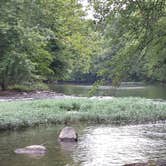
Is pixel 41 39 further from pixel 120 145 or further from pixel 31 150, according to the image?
pixel 31 150

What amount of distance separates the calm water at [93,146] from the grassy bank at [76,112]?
1.19 meters

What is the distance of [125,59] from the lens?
10586 mm

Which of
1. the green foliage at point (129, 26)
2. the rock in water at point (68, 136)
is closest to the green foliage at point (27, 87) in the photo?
the rock in water at point (68, 136)

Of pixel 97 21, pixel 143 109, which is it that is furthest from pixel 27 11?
pixel 143 109

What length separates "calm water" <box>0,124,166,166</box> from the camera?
14.1m

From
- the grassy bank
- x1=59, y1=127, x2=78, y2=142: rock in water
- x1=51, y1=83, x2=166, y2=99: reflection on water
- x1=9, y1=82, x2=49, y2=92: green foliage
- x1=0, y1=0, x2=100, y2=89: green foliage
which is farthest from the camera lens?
x1=51, y1=83, x2=166, y2=99: reflection on water

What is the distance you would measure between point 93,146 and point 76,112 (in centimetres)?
803

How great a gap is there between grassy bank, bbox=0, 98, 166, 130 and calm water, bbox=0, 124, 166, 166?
1.19 meters

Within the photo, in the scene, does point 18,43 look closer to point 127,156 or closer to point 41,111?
point 41,111

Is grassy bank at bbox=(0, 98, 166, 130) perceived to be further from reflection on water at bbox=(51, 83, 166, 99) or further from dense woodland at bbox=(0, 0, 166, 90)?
reflection on water at bbox=(51, 83, 166, 99)

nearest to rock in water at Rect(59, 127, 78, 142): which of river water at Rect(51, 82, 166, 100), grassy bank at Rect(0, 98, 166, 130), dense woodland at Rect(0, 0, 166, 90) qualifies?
grassy bank at Rect(0, 98, 166, 130)

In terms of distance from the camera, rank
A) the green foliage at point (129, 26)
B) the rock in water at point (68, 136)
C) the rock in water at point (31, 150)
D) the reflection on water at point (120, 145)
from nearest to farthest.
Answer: the green foliage at point (129, 26) < the reflection on water at point (120, 145) < the rock in water at point (31, 150) < the rock in water at point (68, 136)

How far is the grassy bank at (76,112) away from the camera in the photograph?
21531 mm

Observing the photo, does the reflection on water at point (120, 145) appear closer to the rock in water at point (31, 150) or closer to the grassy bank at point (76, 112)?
the rock in water at point (31, 150)
